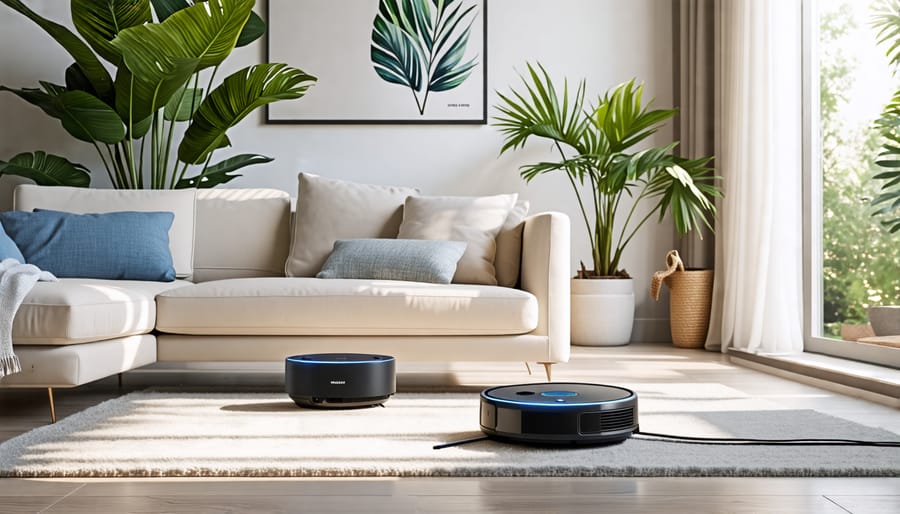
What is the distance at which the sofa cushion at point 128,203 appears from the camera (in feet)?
10.4

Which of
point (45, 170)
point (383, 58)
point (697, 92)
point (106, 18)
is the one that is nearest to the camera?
point (106, 18)

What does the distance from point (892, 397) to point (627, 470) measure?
129cm

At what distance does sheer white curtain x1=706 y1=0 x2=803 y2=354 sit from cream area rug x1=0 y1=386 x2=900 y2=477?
1352 millimetres

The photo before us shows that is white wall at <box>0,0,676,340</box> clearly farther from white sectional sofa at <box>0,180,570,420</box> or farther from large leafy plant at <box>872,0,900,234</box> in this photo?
white sectional sofa at <box>0,180,570,420</box>

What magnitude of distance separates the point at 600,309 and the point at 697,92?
4.02ft

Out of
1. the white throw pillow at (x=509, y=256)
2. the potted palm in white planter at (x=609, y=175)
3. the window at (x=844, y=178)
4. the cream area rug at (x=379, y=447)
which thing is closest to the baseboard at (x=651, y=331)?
the potted palm in white planter at (x=609, y=175)

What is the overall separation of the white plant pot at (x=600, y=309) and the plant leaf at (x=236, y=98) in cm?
164

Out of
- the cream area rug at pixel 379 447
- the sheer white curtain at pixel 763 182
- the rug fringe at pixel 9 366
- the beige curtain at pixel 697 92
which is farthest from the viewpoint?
the beige curtain at pixel 697 92

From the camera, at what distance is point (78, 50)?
370 centimetres

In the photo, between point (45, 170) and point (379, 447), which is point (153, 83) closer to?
point (45, 170)

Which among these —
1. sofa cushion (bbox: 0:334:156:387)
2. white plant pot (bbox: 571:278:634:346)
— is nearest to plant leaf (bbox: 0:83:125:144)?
sofa cushion (bbox: 0:334:156:387)

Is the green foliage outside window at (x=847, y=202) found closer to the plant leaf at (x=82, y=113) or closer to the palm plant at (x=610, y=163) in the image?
the palm plant at (x=610, y=163)

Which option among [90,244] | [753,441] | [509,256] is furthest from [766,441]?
[90,244]

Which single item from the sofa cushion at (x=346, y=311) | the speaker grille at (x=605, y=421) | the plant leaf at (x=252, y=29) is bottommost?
the speaker grille at (x=605, y=421)
